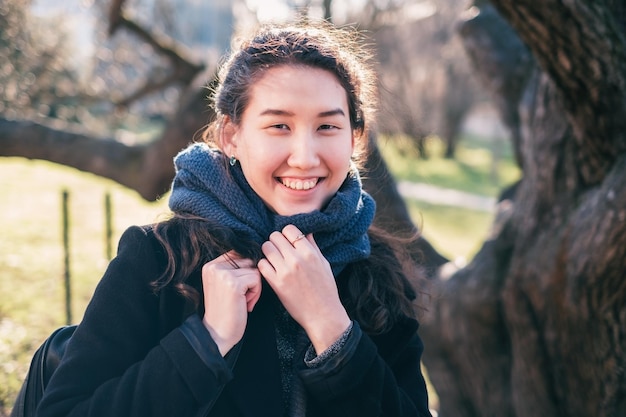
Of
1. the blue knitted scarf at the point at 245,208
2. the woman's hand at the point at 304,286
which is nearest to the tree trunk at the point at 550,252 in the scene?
the blue knitted scarf at the point at 245,208

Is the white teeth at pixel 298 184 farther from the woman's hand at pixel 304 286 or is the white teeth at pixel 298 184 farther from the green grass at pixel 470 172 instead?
the green grass at pixel 470 172

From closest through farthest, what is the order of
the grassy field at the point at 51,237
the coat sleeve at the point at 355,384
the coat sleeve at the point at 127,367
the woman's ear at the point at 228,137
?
the coat sleeve at the point at 127,367 < the coat sleeve at the point at 355,384 < the woman's ear at the point at 228,137 < the grassy field at the point at 51,237

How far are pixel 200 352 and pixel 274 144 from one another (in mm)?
560

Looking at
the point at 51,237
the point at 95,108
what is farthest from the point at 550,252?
the point at 51,237

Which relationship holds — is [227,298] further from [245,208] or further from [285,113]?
[285,113]

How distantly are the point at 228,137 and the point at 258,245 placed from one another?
348 mm

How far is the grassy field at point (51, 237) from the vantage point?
13.8 feet

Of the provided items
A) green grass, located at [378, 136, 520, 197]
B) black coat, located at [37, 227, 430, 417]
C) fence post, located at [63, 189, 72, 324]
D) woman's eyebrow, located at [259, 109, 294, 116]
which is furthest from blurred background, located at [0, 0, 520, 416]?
green grass, located at [378, 136, 520, 197]

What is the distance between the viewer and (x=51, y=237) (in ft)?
26.3

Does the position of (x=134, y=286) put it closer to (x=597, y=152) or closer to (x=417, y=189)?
(x=597, y=152)

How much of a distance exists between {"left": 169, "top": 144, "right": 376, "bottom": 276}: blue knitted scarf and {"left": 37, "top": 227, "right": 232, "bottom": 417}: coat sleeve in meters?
0.26

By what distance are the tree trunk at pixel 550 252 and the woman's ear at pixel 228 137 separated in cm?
134

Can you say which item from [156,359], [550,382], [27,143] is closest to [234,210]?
[156,359]

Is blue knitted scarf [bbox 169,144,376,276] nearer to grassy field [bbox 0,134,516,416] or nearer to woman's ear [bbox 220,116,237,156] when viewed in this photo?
woman's ear [bbox 220,116,237,156]
